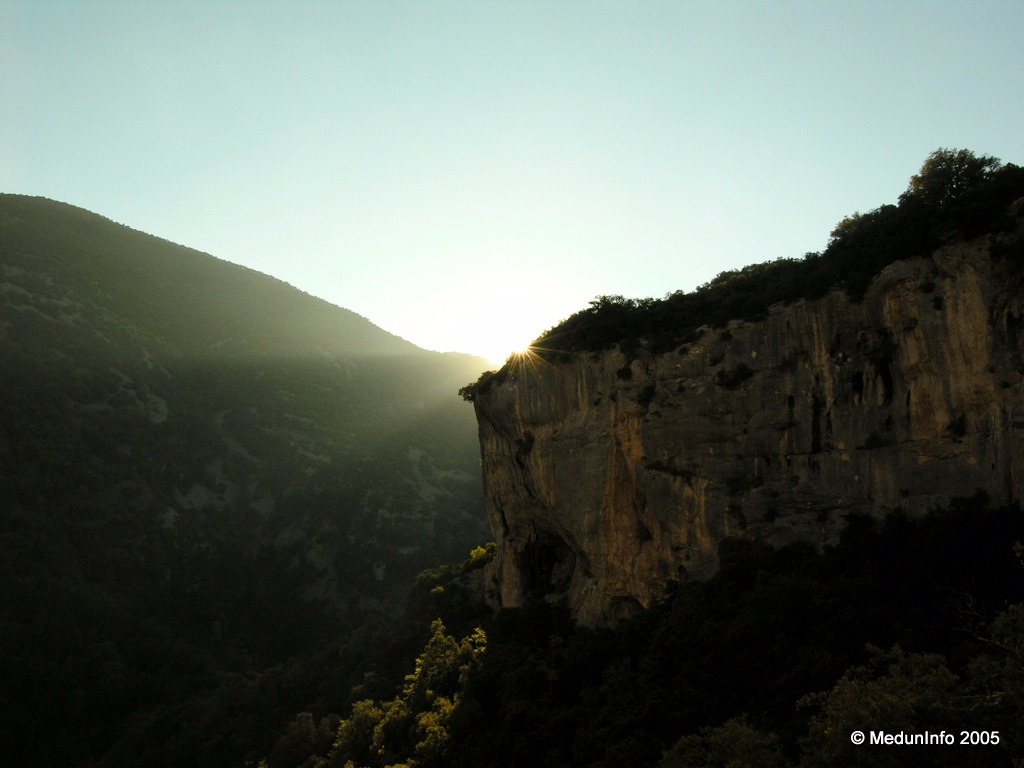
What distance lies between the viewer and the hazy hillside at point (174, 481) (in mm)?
52281

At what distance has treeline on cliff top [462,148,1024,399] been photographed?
2198 cm

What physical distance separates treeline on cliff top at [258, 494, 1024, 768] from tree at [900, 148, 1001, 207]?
996 cm

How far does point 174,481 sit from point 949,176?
2760 inches

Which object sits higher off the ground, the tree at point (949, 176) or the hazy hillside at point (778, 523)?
the tree at point (949, 176)

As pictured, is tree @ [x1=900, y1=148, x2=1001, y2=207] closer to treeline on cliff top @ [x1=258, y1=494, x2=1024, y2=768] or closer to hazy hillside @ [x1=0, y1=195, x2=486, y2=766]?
treeline on cliff top @ [x1=258, y1=494, x2=1024, y2=768]

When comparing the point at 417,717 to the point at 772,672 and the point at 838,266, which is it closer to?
the point at 772,672

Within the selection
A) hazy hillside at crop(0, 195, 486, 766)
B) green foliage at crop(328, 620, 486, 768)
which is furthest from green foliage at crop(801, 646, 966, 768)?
hazy hillside at crop(0, 195, 486, 766)

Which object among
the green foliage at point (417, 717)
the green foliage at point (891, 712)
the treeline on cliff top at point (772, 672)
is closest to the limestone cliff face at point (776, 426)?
the treeline on cliff top at point (772, 672)

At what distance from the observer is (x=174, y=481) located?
73.7 meters

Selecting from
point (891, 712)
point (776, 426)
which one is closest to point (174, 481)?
point (776, 426)

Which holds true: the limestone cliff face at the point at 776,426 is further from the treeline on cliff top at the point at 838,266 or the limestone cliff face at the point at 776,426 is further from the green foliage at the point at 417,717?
the green foliage at the point at 417,717

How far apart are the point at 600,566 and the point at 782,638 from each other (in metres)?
9.26

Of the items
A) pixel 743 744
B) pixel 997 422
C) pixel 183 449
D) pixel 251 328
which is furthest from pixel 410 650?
pixel 251 328

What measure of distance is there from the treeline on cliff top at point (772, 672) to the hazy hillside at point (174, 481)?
28774 millimetres
